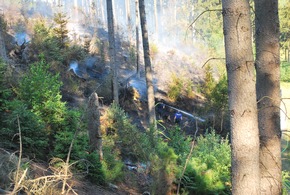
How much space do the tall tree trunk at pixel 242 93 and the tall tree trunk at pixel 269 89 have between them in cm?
92

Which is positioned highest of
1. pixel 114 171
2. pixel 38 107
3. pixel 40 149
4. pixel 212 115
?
pixel 38 107

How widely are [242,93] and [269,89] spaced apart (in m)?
1.18

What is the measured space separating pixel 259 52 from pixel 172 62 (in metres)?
17.1

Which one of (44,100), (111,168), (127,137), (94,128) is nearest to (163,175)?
(111,168)

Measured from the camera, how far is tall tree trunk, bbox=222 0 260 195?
2.64 m

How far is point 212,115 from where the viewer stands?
14.7 m

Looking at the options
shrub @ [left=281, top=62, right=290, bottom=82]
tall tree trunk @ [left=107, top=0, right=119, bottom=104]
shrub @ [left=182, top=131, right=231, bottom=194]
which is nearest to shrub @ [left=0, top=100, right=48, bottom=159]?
shrub @ [left=182, top=131, right=231, bottom=194]

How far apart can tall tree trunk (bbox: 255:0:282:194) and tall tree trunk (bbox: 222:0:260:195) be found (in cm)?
92

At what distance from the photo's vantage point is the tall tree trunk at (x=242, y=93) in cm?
264

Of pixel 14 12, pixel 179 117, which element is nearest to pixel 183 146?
pixel 179 117

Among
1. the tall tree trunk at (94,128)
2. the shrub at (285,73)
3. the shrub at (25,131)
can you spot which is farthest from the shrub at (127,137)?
the shrub at (285,73)

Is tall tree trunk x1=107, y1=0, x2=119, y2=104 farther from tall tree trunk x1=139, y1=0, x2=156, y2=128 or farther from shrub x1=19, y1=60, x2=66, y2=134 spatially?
shrub x1=19, y1=60, x2=66, y2=134

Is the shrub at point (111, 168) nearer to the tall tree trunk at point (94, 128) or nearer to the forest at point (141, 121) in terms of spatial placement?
the forest at point (141, 121)

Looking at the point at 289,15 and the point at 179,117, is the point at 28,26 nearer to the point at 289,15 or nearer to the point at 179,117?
the point at 179,117
